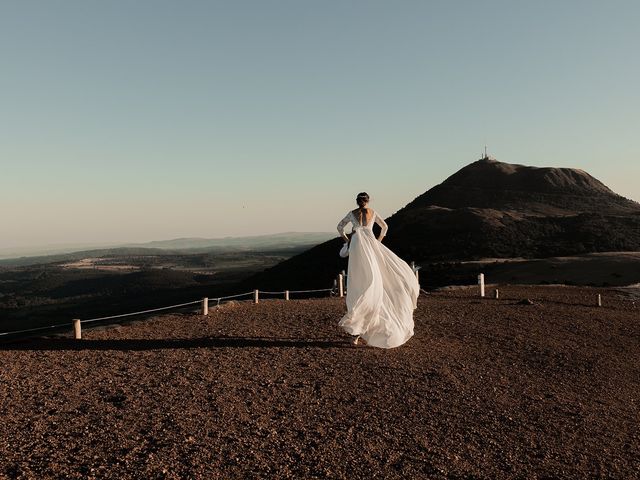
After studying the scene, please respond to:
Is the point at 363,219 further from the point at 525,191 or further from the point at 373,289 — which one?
the point at 525,191

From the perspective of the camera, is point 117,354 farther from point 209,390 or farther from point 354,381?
point 354,381

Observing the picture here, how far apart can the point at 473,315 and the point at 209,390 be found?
11321mm

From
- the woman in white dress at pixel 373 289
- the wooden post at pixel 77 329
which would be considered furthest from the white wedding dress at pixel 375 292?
the wooden post at pixel 77 329

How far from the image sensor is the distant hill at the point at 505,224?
59750mm

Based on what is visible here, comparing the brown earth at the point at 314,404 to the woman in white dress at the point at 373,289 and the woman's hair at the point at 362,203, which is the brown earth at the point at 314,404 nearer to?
the woman in white dress at the point at 373,289

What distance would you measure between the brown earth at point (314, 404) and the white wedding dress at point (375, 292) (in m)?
0.61

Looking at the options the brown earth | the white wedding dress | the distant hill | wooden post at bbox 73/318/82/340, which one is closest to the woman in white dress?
the white wedding dress

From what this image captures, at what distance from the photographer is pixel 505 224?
68.3 metres

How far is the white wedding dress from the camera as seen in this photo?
1103 cm

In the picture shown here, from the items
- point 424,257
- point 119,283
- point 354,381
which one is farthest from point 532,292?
point 119,283

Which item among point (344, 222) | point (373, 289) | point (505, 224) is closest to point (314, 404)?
point (373, 289)

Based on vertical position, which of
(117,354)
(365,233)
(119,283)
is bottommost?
(119,283)

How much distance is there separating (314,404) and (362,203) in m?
→ 4.89

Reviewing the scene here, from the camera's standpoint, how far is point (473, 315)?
56.7ft
